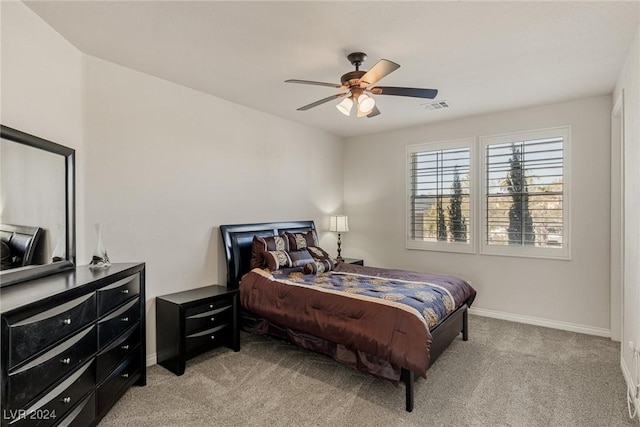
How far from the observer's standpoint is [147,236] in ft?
10.6

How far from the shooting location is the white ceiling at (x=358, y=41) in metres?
2.19

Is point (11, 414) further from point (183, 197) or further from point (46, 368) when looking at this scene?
point (183, 197)

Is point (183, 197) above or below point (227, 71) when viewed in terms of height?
below

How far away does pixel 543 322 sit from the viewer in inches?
165

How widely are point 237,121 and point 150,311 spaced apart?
2329 millimetres

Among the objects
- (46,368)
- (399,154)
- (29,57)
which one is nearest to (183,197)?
(29,57)

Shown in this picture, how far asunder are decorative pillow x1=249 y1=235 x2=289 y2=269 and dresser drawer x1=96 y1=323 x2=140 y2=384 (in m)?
1.42

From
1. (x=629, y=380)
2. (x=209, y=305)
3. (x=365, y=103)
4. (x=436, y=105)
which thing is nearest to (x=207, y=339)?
(x=209, y=305)

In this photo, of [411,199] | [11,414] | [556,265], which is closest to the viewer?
[11,414]

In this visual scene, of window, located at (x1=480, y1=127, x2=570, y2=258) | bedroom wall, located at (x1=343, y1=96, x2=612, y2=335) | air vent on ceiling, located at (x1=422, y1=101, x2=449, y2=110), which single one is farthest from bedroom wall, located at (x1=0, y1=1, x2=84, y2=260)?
window, located at (x1=480, y1=127, x2=570, y2=258)

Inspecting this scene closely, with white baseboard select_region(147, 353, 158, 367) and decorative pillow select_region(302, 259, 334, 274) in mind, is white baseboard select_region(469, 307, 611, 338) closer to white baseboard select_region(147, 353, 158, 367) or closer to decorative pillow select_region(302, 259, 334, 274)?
decorative pillow select_region(302, 259, 334, 274)

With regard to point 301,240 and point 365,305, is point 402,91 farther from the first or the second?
point 301,240

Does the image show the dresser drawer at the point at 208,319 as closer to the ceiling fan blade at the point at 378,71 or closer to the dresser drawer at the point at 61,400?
the dresser drawer at the point at 61,400

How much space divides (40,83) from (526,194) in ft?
16.4
